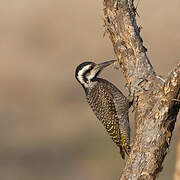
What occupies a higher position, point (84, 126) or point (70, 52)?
point (70, 52)

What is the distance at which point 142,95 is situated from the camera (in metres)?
6.59

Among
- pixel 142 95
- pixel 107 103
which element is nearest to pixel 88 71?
pixel 107 103

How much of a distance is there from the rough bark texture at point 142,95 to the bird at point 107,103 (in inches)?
50.5

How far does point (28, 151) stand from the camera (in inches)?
662

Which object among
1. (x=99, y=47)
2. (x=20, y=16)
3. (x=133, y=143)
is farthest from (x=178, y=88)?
(x=20, y=16)

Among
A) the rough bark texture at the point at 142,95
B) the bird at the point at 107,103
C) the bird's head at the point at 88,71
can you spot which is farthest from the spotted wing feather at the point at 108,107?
the rough bark texture at the point at 142,95

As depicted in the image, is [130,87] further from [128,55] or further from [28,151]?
[28,151]

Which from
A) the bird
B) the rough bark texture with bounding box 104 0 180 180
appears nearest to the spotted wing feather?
the bird

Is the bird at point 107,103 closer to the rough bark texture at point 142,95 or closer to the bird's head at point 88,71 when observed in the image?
the bird's head at point 88,71

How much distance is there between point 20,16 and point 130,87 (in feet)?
39.6

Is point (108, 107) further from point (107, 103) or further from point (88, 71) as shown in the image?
point (88, 71)

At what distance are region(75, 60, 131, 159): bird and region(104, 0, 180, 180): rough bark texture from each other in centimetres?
128

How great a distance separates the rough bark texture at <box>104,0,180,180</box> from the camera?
604 cm

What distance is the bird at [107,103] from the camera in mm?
8406
